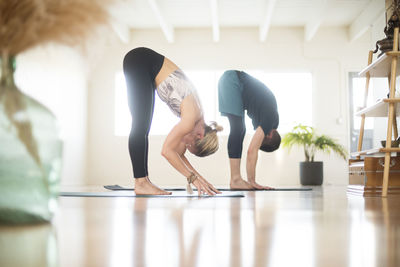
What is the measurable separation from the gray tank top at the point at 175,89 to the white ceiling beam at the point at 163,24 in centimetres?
441

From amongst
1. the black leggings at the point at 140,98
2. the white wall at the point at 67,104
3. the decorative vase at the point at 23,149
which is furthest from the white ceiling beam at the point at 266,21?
the decorative vase at the point at 23,149

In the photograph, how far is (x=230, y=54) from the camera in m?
9.04

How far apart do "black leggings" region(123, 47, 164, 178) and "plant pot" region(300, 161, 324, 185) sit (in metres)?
5.39

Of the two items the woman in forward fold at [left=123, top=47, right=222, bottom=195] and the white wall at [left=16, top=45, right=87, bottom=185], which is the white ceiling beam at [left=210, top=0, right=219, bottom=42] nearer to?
the white wall at [left=16, top=45, right=87, bottom=185]

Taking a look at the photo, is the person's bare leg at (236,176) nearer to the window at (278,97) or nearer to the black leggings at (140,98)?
the black leggings at (140,98)

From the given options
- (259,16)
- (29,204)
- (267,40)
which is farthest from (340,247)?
(267,40)

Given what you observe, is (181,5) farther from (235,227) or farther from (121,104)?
(235,227)

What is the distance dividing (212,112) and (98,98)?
2171 mm

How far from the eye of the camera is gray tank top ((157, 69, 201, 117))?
8.94 feet

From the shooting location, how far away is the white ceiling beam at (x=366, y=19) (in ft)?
23.1

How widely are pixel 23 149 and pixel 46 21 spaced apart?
214 mm

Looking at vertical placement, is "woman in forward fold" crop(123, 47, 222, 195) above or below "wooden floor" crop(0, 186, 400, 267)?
above

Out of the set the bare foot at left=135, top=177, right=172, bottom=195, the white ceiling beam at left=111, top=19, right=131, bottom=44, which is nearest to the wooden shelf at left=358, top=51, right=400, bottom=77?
the bare foot at left=135, top=177, right=172, bottom=195

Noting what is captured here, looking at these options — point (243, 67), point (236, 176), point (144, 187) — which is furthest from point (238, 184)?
point (243, 67)
